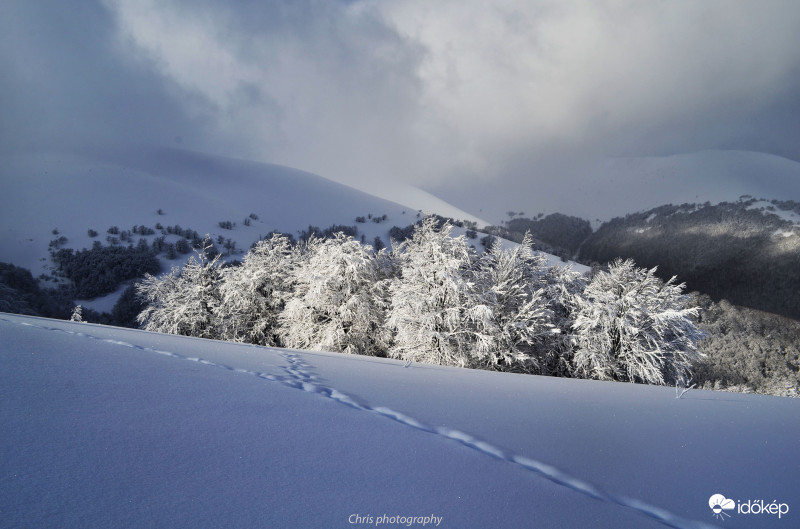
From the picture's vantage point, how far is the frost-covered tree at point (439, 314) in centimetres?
1602

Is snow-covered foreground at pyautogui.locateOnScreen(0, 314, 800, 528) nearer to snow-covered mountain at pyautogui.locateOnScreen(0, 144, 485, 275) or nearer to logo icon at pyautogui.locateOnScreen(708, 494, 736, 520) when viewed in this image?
logo icon at pyautogui.locateOnScreen(708, 494, 736, 520)

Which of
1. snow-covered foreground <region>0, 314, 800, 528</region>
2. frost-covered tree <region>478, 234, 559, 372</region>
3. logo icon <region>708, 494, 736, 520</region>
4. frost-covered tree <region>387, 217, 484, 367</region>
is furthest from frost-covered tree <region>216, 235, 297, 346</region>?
logo icon <region>708, 494, 736, 520</region>

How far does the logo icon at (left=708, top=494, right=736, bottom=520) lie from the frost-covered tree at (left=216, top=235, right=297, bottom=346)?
2169cm

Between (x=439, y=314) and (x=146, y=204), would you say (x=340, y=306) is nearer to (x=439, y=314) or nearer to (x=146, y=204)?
(x=439, y=314)

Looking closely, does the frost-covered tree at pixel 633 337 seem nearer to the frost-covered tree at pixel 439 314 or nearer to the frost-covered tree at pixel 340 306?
the frost-covered tree at pixel 439 314

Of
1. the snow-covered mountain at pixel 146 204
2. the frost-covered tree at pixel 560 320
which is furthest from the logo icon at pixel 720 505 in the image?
the snow-covered mountain at pixel 146 204

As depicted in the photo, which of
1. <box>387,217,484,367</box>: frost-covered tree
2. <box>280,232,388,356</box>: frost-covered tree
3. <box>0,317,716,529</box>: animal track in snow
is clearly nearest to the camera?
<box>0,317,716,529</box>: animal track in snow

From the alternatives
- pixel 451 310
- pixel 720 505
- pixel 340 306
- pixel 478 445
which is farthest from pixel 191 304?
pixel 720 505

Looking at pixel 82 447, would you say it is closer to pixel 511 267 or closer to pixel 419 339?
pixel 419 339

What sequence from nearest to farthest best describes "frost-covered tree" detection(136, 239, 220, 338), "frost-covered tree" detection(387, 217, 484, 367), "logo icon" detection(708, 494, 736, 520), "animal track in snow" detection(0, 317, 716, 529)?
"animal track in snow" detection(0, 317, 716, 529)
"logo icon" detection(708, 494, 736, 520)
"frost-covered tree" detection(387, 217, 484, 367)
"frost-covered tree" detection(136, 239, 220, 338)

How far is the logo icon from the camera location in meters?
2.29

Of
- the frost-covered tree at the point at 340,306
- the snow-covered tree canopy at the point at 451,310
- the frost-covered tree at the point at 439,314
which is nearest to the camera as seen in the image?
the frost-covered tree at the point at 439,314

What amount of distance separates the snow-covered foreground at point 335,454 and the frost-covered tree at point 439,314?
11.6 metres

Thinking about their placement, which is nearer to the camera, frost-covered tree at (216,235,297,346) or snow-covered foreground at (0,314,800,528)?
snow-covered foreground at (0,314,800,528)
